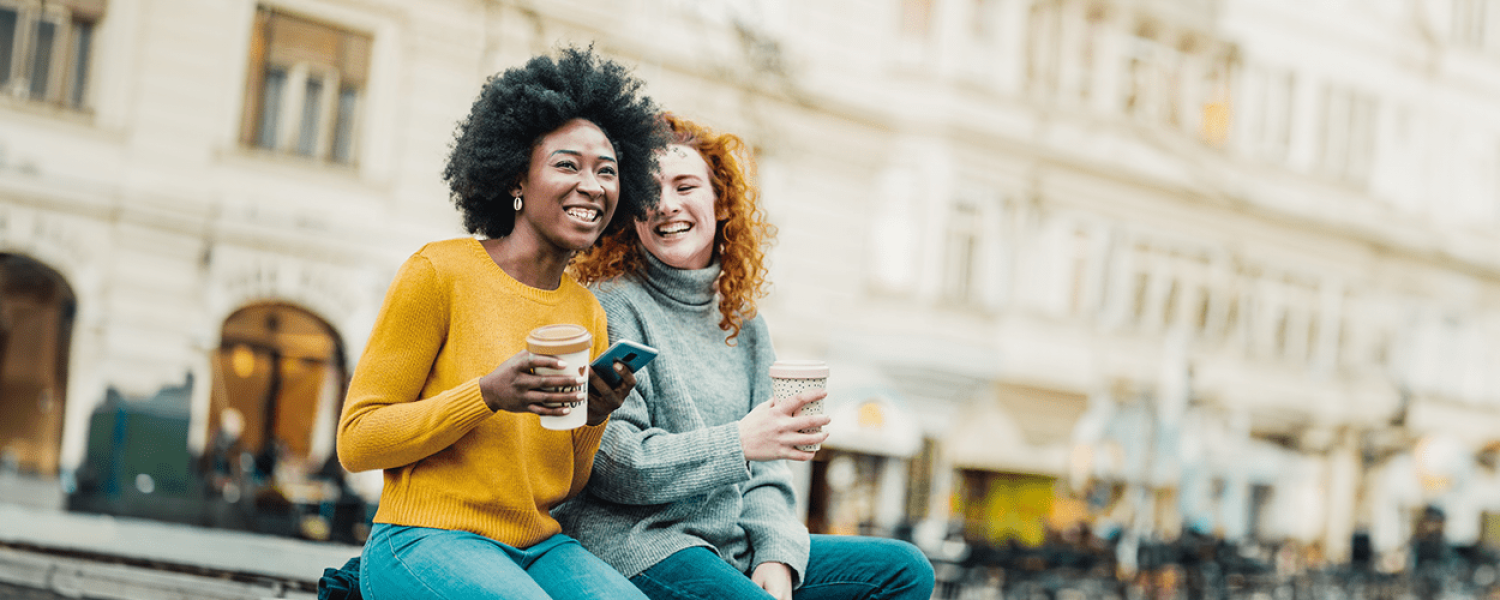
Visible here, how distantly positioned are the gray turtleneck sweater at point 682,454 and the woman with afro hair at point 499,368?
0.14 m

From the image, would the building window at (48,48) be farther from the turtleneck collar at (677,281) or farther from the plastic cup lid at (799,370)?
the plastic cup lid at (799,370)

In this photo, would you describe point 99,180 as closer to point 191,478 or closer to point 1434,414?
point 191,478

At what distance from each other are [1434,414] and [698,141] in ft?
94.1

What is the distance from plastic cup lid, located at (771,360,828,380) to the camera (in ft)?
8.52

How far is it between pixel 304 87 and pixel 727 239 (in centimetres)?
1330

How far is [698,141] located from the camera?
10.7 feet

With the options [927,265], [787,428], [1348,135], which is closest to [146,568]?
[787,428]

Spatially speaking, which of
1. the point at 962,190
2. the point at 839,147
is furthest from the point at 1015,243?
the point at 839,147

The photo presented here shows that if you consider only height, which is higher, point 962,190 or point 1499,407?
point 962,190

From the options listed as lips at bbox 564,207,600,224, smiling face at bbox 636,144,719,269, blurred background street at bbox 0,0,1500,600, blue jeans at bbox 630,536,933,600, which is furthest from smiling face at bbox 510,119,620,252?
blurred background street at bbox 0,0,1500,600

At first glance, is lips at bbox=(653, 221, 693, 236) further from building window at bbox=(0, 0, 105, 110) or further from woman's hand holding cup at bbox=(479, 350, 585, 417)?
building window at bbox=(0, 0, 105, 110)

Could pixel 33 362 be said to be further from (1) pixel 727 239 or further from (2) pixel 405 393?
(2) pixel 405 393

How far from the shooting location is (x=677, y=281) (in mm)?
3072

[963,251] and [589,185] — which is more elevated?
[963,251]
